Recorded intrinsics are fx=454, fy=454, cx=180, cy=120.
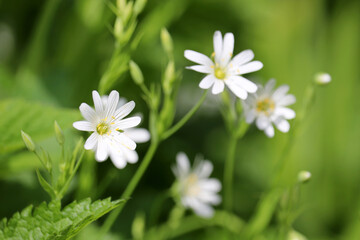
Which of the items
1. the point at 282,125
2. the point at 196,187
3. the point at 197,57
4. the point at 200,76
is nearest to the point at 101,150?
the point at 197,57

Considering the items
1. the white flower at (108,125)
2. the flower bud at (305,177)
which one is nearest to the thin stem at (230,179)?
the flower bud at (305,177)

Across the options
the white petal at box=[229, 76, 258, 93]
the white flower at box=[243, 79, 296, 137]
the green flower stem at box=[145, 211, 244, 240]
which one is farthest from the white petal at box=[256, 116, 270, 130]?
the green flower stem at box=[145, 211, 244, 240]

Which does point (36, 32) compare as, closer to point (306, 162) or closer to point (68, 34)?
point (68, 34)

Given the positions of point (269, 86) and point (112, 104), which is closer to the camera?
point (112, 104)

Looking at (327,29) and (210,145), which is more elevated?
(327,29)

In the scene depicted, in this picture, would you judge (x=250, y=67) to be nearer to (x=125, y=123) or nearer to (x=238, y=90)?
(x=238, y=90)

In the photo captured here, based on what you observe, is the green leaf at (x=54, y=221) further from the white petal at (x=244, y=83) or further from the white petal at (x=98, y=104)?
the white petal at (x=244, y=83)

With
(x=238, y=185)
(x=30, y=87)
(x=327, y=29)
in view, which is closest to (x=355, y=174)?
(x=238, y=185)
